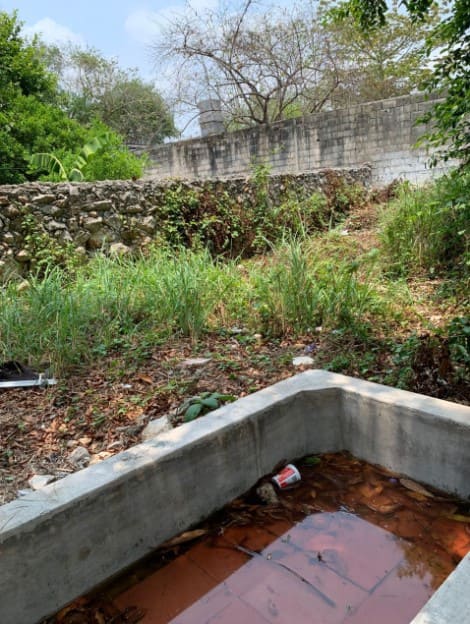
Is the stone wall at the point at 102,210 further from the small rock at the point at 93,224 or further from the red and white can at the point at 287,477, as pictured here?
the red and white can at the point at 287,477

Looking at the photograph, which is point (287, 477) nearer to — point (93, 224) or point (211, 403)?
point (211, 403)

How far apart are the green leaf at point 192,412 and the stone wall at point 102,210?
3158 mm

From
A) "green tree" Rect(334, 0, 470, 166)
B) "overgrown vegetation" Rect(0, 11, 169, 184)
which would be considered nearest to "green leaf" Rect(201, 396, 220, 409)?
"green tree" Rect(334, 0, 470, 166)

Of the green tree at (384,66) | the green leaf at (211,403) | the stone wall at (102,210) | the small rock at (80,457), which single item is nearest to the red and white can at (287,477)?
the green leaf at (211,403)

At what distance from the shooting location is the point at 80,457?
77.8 inches

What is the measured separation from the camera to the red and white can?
1.90 metres

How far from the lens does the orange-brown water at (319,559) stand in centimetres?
137

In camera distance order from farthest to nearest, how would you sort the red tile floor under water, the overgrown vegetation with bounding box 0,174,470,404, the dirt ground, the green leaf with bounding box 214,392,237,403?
1. the overgrown vegetation with bounding box 0,174,470,404
2. the green leaf with bounding box 214,392,237,403
3. the dirt ground
4. the red tile floor under water

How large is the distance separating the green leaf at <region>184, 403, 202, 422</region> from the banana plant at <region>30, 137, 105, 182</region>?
5806mm

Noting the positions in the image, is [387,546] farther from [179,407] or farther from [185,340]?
[185,340]

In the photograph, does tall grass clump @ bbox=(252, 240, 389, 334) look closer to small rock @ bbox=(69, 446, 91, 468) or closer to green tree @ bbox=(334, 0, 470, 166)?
green tree @ bbox=(334, 0, 470, 166)

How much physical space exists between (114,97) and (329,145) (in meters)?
11.6

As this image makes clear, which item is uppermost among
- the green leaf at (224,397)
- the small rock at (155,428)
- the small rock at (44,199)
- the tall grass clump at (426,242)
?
the small rock at (44,199)

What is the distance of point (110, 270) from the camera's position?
398 centimetres
